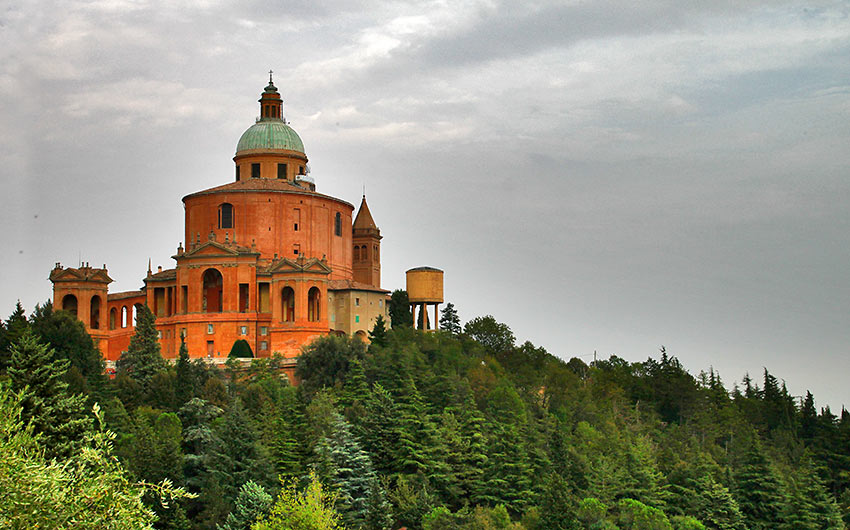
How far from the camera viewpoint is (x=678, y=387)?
278 feet

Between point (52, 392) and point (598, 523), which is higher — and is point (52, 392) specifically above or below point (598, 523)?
above

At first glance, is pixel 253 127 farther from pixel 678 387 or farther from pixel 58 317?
pixel 678 387

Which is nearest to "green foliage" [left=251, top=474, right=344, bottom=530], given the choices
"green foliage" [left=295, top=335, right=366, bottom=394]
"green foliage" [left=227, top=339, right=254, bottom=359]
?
"green foliage" [left=295, top=335, right=366, bottom=394]

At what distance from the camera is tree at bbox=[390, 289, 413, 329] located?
253 feet

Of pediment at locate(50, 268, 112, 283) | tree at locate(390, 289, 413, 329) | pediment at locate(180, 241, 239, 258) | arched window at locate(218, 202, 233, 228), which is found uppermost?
arched window at locate(218, 202, 233, 228)

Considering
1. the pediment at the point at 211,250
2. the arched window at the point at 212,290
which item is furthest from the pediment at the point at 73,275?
the arched window at the point at 212,290

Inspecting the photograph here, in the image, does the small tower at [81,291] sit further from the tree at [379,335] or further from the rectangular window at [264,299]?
the tree at [379,335]

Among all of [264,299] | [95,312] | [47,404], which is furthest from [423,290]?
[47,404]

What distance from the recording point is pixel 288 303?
247 feet

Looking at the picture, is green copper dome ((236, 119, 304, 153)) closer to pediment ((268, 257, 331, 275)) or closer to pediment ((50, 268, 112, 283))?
pediment ((268, 257, 331, 275))

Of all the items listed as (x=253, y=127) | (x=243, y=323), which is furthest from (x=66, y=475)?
(x=253, y=127)

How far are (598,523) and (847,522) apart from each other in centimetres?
2148

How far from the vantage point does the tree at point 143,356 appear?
2511 inches

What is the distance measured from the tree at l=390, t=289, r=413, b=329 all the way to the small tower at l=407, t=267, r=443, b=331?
0.73 metres
